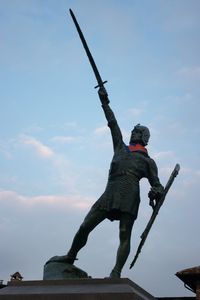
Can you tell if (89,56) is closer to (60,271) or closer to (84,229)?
(84,229)

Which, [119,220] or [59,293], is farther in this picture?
[119,220]

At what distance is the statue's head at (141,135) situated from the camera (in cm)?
771

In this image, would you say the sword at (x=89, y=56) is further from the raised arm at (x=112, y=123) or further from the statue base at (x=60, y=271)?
the statue base at (x=60, y=271)

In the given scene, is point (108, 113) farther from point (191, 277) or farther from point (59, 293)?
point (191, 277)

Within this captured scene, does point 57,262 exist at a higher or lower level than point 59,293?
higher

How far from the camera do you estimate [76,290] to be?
19.1 feet

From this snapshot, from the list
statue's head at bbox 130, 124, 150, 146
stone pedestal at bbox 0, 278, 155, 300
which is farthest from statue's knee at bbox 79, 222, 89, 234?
statue's head at bbox 130, 124, 150, 146

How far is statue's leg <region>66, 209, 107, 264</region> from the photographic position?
22.9 feet

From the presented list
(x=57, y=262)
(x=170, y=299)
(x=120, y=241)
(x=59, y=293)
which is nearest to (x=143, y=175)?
(x=120, y=241)

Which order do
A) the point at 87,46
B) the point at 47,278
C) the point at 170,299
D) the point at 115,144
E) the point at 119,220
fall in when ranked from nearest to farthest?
1. the point at 47,278
2. the point at 119,220
3. the point at 115,144
4. the point at 87,46
5. the point at 170,299

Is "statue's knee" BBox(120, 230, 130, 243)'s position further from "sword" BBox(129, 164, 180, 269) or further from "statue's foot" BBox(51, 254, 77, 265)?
"statue's foot" BBox(51, 254, 77, 265)

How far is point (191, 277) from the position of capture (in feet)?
69.2

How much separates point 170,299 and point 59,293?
789 inches

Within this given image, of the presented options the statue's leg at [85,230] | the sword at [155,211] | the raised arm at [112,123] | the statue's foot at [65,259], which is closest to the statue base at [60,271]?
the statue's foot at [65,259]
